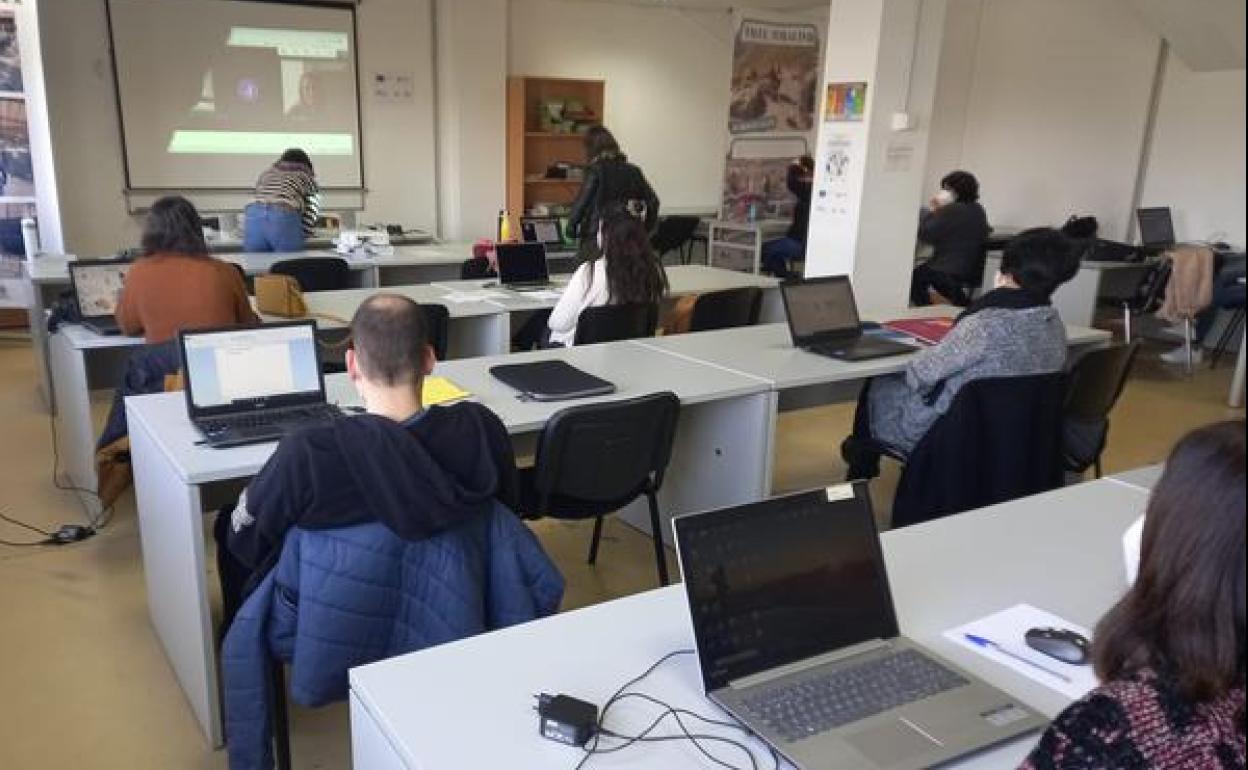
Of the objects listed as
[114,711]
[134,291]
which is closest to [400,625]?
[114,711]

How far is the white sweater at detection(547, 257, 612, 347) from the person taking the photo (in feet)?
12.6

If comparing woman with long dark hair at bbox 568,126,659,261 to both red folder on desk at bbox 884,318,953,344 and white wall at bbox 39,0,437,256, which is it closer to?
red folder on desk at bbox 884,318,953,344

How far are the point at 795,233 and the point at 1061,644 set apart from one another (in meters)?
7.24

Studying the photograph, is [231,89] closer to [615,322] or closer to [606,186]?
[606,186]

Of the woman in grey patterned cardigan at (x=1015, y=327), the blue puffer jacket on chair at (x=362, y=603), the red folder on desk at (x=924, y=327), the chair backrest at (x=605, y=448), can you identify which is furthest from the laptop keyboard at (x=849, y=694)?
the red folder on desk at (x=924, y=327)

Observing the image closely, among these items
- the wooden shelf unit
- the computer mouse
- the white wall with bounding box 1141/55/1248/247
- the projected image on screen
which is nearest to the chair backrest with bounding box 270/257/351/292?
the projected image on screen

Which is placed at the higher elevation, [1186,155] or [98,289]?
[1186,155]

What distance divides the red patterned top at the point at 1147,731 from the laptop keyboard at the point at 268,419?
1.84m

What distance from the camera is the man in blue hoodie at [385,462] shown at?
1.73 metres

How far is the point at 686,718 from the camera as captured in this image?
4.27ft

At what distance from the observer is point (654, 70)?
9.16 m

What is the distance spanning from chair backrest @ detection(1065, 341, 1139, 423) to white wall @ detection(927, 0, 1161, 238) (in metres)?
4.95

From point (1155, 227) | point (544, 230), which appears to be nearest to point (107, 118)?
point (544, 230)

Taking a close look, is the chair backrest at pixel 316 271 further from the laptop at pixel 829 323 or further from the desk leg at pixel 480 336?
the laptop at pixel 829 323
